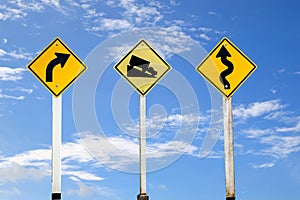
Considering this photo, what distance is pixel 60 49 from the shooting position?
1046 cm

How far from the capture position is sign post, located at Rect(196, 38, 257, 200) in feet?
35.6

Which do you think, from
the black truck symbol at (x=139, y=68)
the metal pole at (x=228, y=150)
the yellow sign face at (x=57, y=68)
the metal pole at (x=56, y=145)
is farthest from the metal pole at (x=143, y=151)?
the metal pole at (x=228, y=150)

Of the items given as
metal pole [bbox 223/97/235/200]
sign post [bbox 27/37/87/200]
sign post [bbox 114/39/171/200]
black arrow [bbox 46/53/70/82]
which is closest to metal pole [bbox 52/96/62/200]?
sign post [bbox 27/37/87/200]

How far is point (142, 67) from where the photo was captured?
1064 cm

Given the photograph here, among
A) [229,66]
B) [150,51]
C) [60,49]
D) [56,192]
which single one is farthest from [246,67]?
[56,192]

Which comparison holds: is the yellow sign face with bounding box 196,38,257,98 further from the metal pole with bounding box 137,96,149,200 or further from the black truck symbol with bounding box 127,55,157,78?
the metal pole with bounding box 137,96,149,200

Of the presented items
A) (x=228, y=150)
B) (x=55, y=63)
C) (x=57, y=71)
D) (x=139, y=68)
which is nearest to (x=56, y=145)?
(x=57, y=71)

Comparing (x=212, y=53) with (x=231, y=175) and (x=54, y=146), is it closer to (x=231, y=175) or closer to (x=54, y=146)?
(x=231, y=175)

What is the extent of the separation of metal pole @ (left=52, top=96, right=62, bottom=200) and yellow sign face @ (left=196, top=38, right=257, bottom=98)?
2.92m

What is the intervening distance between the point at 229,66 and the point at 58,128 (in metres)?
3.68

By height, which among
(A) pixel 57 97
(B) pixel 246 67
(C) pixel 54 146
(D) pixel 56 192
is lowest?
(D) pixel 56 192

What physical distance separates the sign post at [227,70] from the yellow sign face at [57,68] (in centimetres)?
250

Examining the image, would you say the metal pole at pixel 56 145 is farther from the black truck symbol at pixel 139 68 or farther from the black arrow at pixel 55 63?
the black truck symbol at pixel 139 68

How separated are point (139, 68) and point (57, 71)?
5.29 feet
